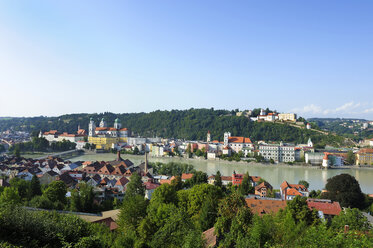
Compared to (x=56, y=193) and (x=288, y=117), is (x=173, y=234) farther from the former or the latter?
(x=288, y=117)

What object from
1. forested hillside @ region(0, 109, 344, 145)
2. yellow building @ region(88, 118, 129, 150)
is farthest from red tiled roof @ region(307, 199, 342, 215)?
yellow building @ region(88, 118, 129, 150)

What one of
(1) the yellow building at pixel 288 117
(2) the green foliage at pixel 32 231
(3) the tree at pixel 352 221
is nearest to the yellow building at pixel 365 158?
(1) the yellow building at pixel 288 117

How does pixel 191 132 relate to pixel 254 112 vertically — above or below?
below

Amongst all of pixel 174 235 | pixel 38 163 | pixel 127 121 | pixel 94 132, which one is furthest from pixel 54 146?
pixel 174 235

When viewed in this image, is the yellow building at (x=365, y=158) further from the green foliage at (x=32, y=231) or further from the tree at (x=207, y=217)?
the green foliage at (x=32, y=231)

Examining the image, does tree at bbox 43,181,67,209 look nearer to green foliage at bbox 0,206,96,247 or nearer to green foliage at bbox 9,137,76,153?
green foliage at bbox 0,206,96,247

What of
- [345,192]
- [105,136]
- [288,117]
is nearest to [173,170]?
[345,192]

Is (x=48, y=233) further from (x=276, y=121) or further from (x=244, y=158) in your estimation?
(x=276, y=121)
